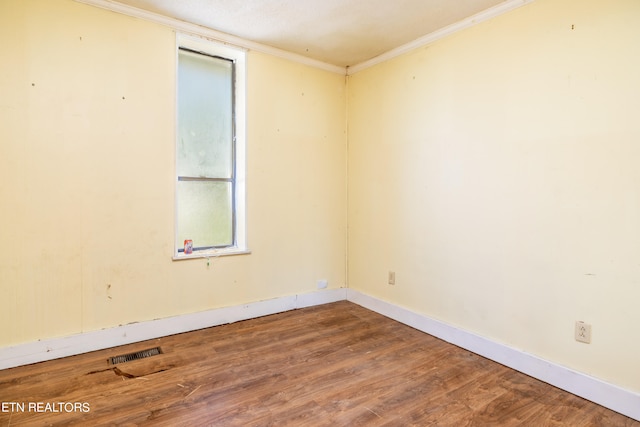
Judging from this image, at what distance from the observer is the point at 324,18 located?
2.78 m

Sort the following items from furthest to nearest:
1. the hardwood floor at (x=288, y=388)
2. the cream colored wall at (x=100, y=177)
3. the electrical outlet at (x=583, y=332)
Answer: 1. the cream colored wall at (x=100, y=177)
2. the electrical outlet at (x=583, y=332)
3. the hardwood floor at (x=288, y=388)

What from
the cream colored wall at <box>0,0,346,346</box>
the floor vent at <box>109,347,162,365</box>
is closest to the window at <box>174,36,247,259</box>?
the cream colored wall at <box>0,0,346,346</box>

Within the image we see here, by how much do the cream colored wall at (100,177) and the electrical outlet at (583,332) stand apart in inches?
97.7

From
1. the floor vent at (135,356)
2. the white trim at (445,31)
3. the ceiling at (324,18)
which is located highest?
the ceiling at (324,18)

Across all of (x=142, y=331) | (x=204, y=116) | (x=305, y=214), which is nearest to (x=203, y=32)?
(x=204, y=116)

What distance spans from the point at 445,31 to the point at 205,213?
2643 millimetres

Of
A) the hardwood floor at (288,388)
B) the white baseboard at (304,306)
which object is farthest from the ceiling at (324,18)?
the hardwood floor at (288,388)

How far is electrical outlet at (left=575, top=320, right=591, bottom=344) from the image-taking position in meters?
2.11

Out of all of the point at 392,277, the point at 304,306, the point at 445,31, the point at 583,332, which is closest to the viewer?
the point at 583,332

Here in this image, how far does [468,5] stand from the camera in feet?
8.32

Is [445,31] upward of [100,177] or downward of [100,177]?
upward

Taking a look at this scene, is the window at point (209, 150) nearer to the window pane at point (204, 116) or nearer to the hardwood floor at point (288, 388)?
the window pane at point (204, 116)

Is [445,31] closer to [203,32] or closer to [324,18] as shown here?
[324,18]

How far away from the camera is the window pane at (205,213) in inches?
123
